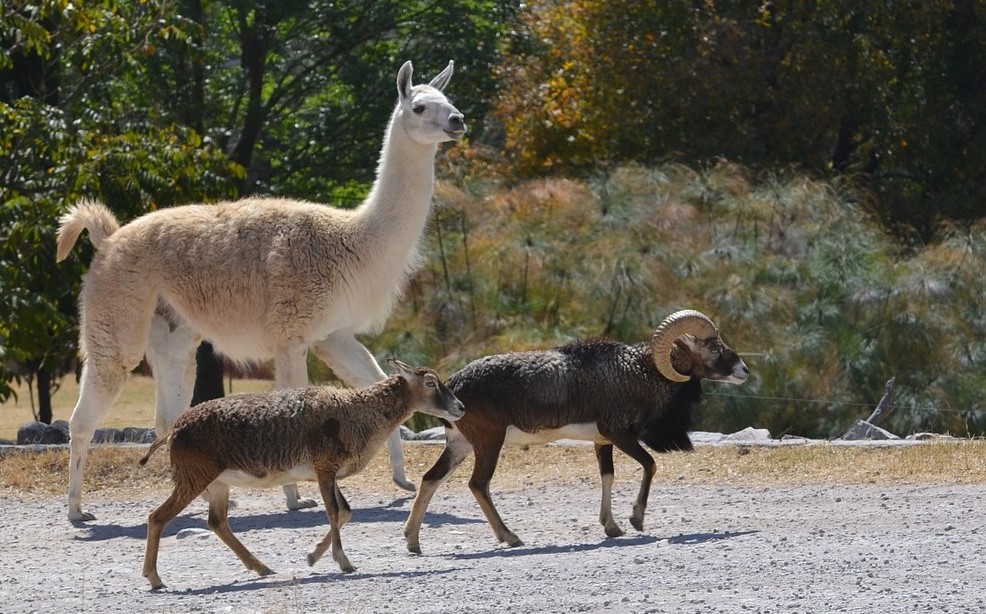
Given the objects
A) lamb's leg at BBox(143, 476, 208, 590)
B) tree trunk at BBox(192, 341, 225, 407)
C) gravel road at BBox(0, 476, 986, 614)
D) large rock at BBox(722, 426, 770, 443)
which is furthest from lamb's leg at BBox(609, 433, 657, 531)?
tree trunk at BBox(192, 341, 225, 407)

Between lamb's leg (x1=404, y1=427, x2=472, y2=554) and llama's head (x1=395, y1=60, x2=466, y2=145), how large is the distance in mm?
2692

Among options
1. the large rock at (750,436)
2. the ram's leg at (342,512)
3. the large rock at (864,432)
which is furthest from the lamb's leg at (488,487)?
the large rock at (864,432)

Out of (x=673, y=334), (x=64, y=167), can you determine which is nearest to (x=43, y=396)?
(x=64, y=167)

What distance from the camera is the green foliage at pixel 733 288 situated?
1712cm

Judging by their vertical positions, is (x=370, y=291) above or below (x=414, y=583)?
above

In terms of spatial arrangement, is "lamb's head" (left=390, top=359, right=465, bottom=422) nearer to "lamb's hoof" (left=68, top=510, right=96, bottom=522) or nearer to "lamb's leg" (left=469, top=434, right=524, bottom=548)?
"lamb's leg" (left=469, top=434, right=524, bottom=548)

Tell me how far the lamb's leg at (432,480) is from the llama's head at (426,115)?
8.83ft

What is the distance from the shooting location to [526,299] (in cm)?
1867

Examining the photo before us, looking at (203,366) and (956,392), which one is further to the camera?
(203,366)

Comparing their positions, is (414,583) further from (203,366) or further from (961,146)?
(961,146)

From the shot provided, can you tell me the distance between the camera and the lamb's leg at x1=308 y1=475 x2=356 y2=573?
9.23 meters

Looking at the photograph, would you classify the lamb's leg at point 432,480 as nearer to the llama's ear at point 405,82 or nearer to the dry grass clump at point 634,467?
the dry grass clump at point 634,467

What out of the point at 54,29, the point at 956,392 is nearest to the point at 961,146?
the point at 956,392

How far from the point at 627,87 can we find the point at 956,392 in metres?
6.98
